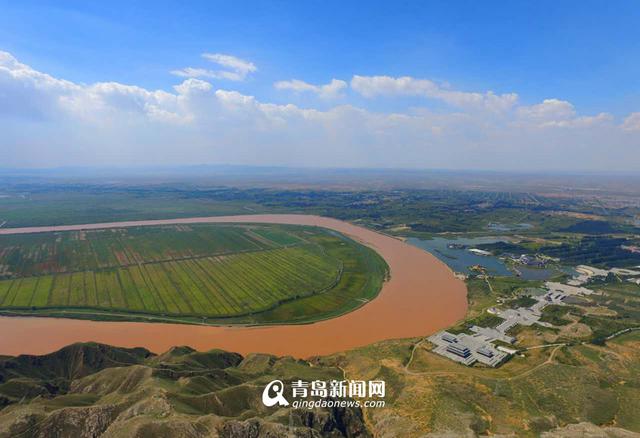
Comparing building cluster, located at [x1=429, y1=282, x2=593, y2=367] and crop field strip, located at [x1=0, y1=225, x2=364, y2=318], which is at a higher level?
crop field strip, located at [x1=0, y1=225, x2=364, y2=318]

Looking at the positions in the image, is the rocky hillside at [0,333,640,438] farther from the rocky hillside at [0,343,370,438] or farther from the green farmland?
the green farmland

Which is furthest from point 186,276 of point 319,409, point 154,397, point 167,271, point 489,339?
point 489,339

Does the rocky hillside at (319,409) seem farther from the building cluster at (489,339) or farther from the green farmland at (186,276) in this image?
the green farmland at (186,276)

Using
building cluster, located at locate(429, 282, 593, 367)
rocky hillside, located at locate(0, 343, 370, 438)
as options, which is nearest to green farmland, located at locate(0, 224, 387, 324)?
rocky hillside, located at locate(0, 343, 370, 438)

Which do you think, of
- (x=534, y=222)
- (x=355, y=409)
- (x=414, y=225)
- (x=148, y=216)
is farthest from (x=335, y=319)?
(x=534, y=222)

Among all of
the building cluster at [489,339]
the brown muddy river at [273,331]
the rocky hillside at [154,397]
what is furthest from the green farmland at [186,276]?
the building cluster at [489,339]

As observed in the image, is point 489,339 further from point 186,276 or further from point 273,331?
point 186,276
